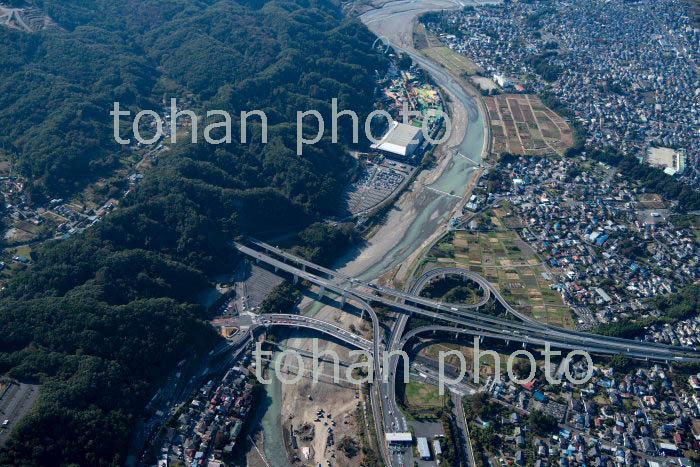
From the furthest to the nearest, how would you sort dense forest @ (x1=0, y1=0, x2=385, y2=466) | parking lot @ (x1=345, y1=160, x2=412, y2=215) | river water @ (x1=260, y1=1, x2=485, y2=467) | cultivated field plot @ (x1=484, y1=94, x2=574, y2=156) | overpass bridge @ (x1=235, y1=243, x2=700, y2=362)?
cultivated field plot @ (x1=484, y1=94, x2=574, y2=156) → parking lot @ (x1=345, y1=160, x2=412, y2=215) → overpass bridge @ (x1=235, y1=243, x2=700, y2=362) → river water @ (x1=260, y1=1, x2=485, y2=467) → dense forest @ (x1=0, y1=0, x2=385, y2=466)

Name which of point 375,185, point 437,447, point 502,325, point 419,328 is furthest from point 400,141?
point 437,447

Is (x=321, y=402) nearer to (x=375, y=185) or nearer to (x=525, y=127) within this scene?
(x=375, y=185)

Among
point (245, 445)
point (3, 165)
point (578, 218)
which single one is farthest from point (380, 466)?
point (3, 165)

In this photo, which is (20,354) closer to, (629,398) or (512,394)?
(512,394)

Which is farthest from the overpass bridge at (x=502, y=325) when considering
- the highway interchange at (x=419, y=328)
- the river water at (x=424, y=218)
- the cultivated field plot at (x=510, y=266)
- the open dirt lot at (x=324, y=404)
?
the river water at (x=424, y=218)

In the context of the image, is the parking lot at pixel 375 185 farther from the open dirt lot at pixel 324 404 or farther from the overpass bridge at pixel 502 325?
the open dirt lot at pixel 324 404

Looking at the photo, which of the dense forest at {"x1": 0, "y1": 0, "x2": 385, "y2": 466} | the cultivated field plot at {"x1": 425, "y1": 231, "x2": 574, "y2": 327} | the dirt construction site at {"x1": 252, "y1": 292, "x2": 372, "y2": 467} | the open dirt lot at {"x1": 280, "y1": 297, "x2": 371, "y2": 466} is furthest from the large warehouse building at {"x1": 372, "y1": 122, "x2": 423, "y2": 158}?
the open dirt lot at {"x1": 280, "y1": 297, "x2": 371, "y2": 466}

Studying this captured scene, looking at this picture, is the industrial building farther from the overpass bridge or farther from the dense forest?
the dense forest
